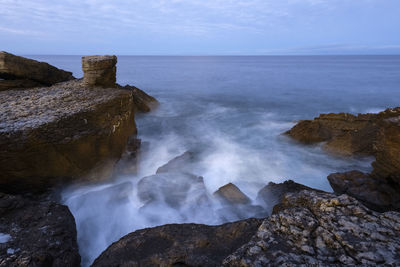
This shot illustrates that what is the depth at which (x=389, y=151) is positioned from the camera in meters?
4.48

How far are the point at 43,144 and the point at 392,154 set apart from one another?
6329 millimetres

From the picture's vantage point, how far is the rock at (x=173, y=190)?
5555 mm

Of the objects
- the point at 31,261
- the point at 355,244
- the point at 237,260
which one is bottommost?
the point at 31,261

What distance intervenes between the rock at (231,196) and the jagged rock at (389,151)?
2.60 m

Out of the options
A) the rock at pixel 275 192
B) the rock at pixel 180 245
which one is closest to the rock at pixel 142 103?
the rock at pixel 275 192

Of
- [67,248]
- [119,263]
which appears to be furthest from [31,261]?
[119,263]

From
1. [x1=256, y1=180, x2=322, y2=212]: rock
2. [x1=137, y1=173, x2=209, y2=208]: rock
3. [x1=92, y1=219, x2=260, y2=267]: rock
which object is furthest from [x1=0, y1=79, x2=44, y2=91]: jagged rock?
[x1=256, y1=180, x2=322, y2=212]: rock

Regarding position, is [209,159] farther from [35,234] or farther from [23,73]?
[23,73]

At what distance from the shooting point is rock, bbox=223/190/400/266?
232cm

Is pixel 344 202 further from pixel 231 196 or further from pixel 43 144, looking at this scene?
pixel 43 144

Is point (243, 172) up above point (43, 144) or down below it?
below

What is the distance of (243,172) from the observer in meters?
7.18

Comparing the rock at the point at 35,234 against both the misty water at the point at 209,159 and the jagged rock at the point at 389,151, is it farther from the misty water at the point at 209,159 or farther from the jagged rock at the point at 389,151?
the jagged rock at the point at 389,151

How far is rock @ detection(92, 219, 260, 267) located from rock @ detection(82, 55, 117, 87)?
514 cm
